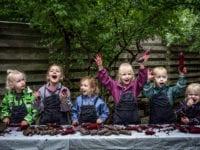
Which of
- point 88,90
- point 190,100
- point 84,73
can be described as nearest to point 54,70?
point 88,90

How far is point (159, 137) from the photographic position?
13.1 feet

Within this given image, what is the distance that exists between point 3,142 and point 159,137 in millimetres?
1582

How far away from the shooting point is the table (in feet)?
12.8

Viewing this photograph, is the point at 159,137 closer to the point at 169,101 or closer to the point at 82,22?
the point at 169,101

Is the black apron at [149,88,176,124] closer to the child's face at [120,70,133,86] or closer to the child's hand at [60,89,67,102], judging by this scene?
the child's face at [120,70,133,86]

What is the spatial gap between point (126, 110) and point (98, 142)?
1.50 metres

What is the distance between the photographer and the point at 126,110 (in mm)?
5375

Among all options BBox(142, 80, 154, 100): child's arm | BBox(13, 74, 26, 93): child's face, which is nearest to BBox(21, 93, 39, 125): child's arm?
BBox(13, 74, 26, 93): child's face

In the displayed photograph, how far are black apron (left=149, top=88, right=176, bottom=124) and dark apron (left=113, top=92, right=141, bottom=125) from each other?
297mm

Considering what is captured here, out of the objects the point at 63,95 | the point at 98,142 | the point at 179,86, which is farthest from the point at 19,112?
the point at 179,86

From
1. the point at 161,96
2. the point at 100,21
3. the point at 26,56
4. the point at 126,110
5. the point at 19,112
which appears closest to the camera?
the point at 19,112

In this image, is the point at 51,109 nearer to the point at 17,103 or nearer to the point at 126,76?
the point at 17,103

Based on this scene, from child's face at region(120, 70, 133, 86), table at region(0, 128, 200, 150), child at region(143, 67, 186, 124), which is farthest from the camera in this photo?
→ child at region(143, 67, 186, 124)

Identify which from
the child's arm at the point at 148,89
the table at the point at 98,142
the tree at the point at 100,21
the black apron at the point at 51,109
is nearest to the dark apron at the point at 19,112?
the black apron at the point at 51,109
